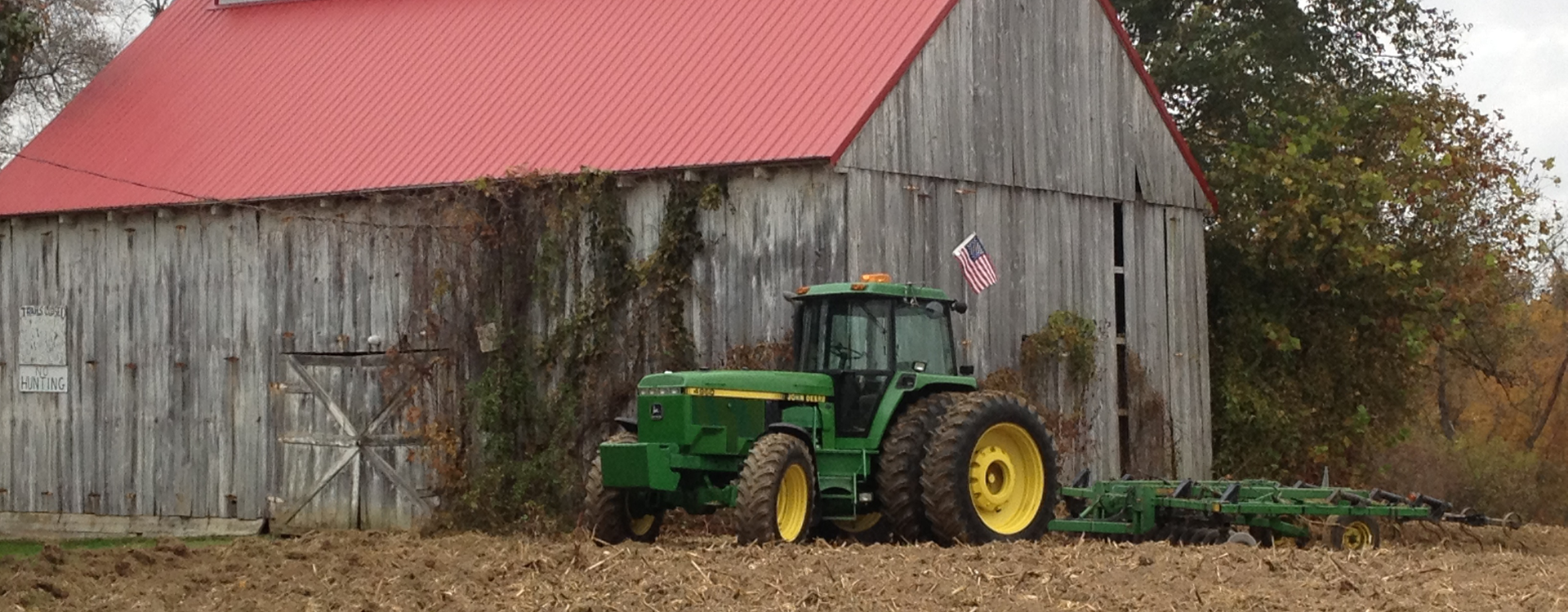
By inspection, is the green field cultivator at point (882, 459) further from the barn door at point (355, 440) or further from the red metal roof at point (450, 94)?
the barn door at point (355, 440)

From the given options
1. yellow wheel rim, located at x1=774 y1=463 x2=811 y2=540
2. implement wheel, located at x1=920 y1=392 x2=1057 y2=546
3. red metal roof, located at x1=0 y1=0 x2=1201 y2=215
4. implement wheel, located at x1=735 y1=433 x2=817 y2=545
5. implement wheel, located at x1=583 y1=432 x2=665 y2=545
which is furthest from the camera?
red metal roof, located at x1=0 y1=0 x2=1201 y2=215

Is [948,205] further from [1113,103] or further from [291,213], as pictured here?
[291,213]

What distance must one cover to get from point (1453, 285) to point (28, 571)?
1850 cm

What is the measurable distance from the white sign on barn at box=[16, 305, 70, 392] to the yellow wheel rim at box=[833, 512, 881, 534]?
12322 mm

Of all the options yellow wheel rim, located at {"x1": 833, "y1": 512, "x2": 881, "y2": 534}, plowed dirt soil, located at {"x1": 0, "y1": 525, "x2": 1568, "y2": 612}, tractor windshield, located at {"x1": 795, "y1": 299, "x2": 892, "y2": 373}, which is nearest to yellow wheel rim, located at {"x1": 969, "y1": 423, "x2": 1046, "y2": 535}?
plowed dirt soil, located at {"x1": 0, "y1": 525, "x2": 1568, "y2": 612}

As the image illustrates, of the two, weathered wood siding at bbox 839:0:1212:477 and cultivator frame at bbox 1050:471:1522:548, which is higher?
weathered wood siding at bbox 839:0:1212:477

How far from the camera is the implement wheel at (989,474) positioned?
49.4 ft

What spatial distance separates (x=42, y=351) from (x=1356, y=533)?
15927mm

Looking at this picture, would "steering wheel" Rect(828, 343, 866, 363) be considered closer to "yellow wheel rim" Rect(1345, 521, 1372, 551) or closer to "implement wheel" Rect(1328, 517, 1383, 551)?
"implement wheel" Rect(1328, 517, 1383, 551)

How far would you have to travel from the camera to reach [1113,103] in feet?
74.6

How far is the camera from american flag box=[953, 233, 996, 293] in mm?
19750

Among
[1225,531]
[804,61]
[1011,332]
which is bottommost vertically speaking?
[1225,531]

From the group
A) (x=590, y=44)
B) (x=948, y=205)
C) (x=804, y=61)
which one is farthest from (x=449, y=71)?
(x=948, y=205)

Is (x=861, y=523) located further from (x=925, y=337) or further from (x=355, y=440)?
(x=355, y=440)
